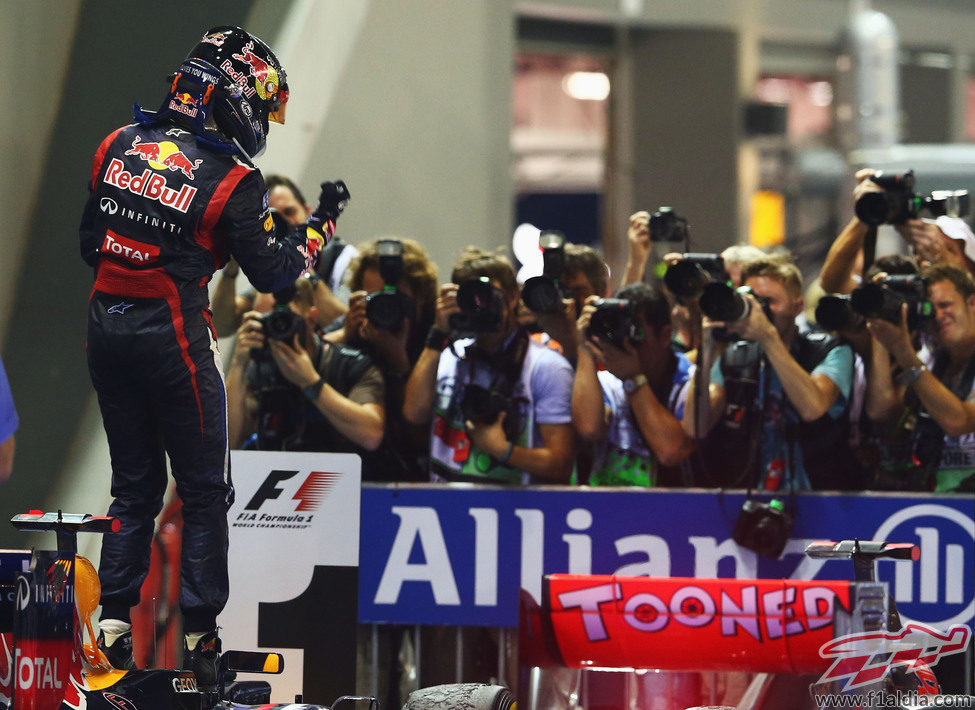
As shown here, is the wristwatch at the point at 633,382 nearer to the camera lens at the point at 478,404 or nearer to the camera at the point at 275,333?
the camera lens at the point at 478,404

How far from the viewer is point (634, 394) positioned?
449 centimetres

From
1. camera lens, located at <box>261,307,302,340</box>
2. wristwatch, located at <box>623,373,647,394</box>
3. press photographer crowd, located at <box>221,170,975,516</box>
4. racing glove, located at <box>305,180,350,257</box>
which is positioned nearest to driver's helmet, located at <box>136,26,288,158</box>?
racing glove, located at <box>305,180,350,257</box>

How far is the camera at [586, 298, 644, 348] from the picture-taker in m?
4.39

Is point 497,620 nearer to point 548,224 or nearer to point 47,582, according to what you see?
point 47,582

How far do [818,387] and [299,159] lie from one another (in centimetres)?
298

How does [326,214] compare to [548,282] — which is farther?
[548,282]

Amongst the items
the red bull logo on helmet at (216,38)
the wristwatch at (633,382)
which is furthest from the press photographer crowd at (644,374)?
the red bull logo on helmet at (216,38)

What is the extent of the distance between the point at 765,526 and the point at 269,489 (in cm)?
157

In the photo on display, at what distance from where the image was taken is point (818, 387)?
4.50 meters

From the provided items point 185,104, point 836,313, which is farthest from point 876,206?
point 185,104

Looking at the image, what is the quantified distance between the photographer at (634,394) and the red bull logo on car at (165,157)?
137 centimetres

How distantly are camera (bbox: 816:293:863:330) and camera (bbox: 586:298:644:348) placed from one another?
0.63 m

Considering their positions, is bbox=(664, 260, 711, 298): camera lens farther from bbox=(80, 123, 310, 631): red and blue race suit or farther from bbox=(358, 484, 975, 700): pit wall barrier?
bbox=(80, 123, 310, 631): red and blue race suit

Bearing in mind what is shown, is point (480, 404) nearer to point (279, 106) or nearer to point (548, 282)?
point (548, 282)
